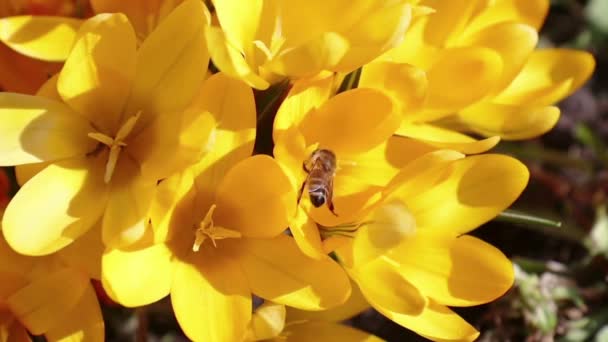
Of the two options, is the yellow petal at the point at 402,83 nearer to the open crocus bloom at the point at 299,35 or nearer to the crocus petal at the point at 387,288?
the open crocus bloom at the point at 299,35

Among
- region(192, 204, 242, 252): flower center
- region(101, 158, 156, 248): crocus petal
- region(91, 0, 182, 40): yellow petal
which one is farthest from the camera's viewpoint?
region(91, 0, 182, 40): yellow petal

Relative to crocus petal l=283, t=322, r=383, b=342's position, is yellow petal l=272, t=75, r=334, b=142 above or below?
above

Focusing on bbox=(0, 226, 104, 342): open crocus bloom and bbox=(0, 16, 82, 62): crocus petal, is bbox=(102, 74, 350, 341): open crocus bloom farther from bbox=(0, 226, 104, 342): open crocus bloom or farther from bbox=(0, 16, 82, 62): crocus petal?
bbox=(0, 16, 82, 62): crocus petal

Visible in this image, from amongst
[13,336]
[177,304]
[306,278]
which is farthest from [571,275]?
[13,336]

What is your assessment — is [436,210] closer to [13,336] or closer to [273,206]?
[273,206]

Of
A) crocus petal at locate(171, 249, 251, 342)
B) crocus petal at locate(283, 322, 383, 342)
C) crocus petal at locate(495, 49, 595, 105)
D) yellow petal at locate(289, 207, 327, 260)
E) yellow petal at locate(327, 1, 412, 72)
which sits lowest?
crocus petal at locate(283, 322, 383, 342)

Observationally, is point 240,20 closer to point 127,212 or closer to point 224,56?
point 224,56

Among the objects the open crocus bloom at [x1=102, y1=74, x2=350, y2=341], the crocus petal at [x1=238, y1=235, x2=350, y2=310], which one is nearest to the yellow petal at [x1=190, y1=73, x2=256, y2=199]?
the open crocus bloom at [x1=102, y1=74, x2=350, y2=341]
